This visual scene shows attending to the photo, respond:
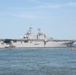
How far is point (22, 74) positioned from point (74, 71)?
6.95 m

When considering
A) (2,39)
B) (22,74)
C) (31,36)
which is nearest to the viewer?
(22,74)

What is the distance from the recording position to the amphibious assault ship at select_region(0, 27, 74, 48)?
173562 mm

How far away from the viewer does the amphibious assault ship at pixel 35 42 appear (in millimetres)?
173562

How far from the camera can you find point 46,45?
181125 millimetres

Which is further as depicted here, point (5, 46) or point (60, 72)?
point (5, 46)

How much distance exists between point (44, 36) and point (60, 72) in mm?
140338

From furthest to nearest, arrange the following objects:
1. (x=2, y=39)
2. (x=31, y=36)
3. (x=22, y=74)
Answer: (x=31, y=36), (x=2, y=39), (x=22, y=74)

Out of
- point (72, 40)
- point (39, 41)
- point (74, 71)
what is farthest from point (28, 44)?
point (74, 71)

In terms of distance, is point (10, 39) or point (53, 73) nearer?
point (53, 73)

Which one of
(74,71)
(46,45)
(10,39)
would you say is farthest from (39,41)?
(74,71)

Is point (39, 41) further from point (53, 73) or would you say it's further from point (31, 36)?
point (53, 73)

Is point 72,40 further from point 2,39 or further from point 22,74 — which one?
point 22,74

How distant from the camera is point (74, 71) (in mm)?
45531

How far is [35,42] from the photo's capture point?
179000 mm
